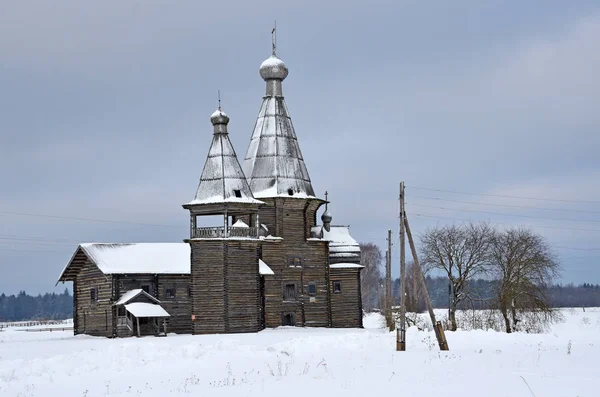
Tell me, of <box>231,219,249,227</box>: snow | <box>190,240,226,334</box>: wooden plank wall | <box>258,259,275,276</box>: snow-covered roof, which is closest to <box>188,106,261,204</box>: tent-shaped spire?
<box>190,240,226,334</box>: wooden plank wall

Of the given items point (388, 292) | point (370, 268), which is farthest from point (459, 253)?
point (370, 268)

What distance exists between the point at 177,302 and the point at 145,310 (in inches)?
145

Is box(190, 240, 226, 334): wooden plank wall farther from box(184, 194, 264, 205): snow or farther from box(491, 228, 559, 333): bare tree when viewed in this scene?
box(491, 228, 559, 333): bare tree

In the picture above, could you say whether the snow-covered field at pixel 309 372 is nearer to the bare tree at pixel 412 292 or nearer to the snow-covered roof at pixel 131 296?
the bare tree at pixel 412 292

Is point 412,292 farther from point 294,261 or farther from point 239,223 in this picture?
point 239,223

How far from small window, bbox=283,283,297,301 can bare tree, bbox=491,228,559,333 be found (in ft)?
42.9

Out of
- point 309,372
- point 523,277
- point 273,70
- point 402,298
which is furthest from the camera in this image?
point 273,70

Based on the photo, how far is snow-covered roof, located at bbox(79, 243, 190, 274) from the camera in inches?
1930

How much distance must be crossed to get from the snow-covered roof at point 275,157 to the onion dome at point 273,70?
1513 mm

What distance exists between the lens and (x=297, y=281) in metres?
53.7

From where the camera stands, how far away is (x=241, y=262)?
48281 millimetres

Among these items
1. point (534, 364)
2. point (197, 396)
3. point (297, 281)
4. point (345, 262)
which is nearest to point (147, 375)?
point (197, 396)

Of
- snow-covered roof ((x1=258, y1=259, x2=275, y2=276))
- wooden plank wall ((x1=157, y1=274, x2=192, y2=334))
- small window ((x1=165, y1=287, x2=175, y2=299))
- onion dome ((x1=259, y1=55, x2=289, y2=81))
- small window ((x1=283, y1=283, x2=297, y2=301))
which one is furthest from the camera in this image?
onion dome ((x1=259, y1=55, x2=289, y2=81))

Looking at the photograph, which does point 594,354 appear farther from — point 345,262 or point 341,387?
point 345,262
